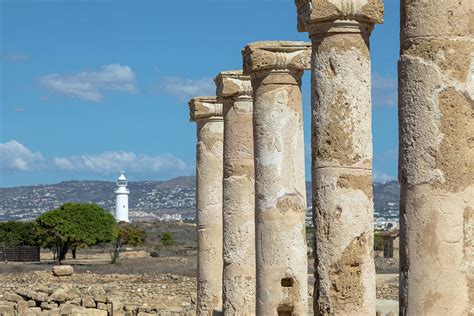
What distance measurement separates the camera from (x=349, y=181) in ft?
44.2

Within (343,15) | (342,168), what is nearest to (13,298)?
(342,168)

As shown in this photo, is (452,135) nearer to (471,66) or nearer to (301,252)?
(471,66)

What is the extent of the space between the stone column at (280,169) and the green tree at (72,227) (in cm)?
5595

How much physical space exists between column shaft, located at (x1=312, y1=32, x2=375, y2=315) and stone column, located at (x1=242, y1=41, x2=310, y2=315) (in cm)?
299

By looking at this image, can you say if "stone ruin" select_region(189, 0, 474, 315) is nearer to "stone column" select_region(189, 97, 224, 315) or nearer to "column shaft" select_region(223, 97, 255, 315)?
"column shaft" select_region(223, 97, 255, 315)

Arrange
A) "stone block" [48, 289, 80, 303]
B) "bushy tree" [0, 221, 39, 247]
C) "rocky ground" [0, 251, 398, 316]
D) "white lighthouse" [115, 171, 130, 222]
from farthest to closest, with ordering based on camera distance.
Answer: "white lighthouse" [115, 171, 130, 222] < "bushy tree" [0, 221, 39, 247] < "stone block" [48, 289, 80, 303] < "rocky ground" [0, 251, 398, 316]

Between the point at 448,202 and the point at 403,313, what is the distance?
1190 millimetres

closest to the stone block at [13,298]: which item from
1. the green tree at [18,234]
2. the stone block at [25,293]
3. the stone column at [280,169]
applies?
the stone block at [25,293]

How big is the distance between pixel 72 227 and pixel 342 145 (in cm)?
6259

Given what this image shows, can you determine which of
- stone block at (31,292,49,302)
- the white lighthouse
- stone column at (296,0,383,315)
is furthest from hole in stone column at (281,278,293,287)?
the white lighthouse

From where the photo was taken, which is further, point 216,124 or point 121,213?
point 121,213

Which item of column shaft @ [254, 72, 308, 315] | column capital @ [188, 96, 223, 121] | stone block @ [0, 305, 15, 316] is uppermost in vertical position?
column capital @ [188, 96, 223, 121]

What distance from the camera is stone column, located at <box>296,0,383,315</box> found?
524 inches

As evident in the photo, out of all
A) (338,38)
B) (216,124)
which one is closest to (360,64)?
(338,38)
